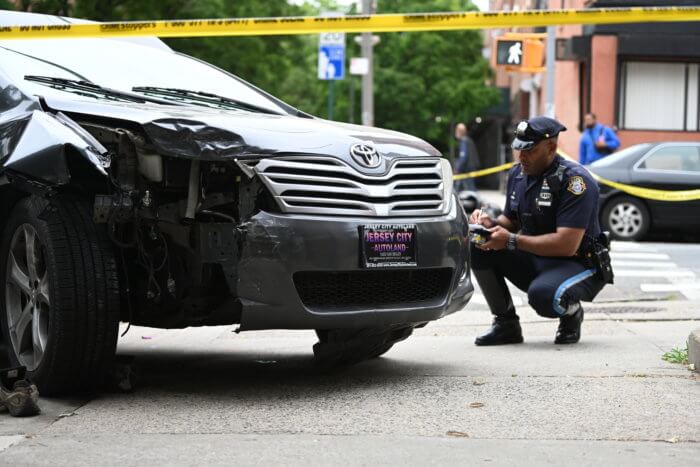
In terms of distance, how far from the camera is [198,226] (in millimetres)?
5207

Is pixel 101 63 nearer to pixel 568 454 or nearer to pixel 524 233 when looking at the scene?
pixel 524 233

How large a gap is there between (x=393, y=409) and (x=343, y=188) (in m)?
0.93

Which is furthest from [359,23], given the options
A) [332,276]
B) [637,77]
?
[637,77]

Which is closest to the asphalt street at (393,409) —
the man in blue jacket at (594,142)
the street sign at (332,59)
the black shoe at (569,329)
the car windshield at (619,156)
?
the black shoe at (569,329)

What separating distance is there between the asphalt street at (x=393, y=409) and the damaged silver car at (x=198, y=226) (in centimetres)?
33

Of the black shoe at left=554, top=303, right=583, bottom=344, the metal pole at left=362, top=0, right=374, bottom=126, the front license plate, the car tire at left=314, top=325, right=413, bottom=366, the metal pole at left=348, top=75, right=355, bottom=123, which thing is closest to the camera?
the front license plate

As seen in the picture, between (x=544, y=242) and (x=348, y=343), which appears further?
(x=544, y=242)

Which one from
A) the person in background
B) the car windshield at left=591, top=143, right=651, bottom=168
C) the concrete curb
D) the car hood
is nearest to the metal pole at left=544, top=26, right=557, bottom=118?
the person in background

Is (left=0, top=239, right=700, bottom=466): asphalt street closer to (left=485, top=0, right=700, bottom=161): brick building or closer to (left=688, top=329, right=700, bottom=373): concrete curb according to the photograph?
(left=688, top=329, right=700, bottom=373): concrete curb

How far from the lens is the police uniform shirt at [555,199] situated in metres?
6.71

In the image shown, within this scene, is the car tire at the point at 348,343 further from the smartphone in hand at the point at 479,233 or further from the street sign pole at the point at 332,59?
the street sign pole at the point at 332,59

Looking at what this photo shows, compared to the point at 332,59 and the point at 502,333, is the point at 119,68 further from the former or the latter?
the point at 332,59

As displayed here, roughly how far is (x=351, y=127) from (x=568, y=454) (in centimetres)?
213

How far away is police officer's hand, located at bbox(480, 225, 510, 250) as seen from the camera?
266 inches
